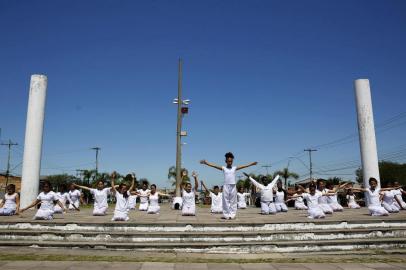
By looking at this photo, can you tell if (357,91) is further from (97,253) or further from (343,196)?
(97,253)

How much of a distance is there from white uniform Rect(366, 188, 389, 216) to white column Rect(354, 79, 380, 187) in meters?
6.90

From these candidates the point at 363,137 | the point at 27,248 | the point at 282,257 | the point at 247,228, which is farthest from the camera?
the point at 363,137

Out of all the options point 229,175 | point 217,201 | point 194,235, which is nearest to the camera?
point 194,235

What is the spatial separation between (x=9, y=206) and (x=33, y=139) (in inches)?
246

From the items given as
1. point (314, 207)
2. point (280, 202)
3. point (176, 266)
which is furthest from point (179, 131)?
point (176, 266)

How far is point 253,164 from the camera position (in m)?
11.0

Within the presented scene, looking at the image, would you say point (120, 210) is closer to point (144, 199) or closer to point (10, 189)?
point (10, 189)

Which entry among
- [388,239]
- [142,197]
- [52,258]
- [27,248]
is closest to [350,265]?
[388,239]

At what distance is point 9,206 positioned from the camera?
13180 millimetres

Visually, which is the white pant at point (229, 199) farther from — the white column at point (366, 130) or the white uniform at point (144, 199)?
the white column at point (366, 130)

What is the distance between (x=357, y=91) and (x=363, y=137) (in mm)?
2963

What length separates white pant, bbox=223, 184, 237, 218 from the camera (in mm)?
11273

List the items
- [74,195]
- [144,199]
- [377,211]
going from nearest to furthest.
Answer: [377,211], [144,199], [74,195]

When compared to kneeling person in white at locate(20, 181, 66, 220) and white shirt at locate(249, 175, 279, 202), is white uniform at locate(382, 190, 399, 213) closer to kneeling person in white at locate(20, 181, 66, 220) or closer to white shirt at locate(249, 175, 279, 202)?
white shirt at locate(249, 175, 279, 202)
